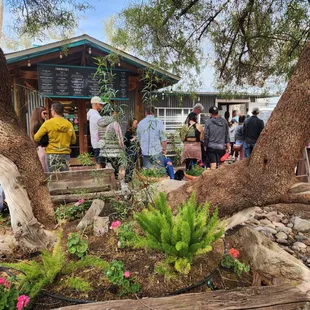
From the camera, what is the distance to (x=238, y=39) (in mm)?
5234

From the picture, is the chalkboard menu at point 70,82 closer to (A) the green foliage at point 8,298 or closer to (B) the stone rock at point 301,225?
(B) the stone rock at point 301,225

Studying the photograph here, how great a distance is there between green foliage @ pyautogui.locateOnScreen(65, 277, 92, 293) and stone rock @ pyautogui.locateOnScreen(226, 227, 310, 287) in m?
1.30

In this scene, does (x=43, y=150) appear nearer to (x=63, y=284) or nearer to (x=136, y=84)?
(x=63, y=284)

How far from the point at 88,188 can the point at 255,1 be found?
476cm

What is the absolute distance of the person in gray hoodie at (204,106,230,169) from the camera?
4.98 metres

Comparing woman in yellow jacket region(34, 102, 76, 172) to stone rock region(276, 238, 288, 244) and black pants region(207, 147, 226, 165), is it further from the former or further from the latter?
stone rock region(276, 238, 288, 244)

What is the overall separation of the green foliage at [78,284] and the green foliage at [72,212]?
1001mm

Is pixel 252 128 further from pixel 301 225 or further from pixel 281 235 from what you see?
pixel 281 235

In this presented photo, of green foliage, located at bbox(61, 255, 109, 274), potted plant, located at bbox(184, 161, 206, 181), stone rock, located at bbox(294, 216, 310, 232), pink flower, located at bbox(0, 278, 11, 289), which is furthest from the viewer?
potted plant, located at bbox(184, 161, 206, 181)

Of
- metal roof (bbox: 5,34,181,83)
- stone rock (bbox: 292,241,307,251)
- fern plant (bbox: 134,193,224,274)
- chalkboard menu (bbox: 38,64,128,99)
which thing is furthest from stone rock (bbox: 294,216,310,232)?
chalkboard menu (bbox: 38,64,128,99)

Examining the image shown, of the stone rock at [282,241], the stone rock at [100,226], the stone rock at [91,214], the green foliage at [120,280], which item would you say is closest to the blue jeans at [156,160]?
the stone rock at [91,214]

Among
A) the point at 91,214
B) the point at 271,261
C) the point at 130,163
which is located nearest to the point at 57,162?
the point at 91,214

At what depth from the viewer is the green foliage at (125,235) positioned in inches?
78.7

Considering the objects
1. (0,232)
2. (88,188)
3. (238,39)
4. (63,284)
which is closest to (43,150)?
(88,188)
